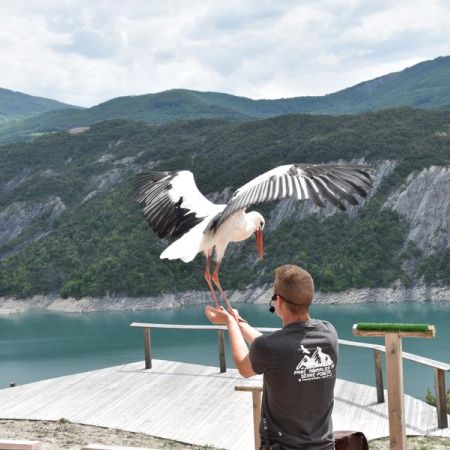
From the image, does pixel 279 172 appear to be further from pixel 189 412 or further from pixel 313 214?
pixel 313 214

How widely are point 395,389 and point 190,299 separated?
46749 mm

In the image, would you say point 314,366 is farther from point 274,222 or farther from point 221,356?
point 274,222

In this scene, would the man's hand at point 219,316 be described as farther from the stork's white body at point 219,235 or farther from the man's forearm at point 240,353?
the stork's white body at point 219,235

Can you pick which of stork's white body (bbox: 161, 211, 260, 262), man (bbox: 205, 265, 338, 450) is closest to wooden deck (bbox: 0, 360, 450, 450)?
stork's white body (bbox: 161, 211, 260, 262)

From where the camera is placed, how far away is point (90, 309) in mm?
52625

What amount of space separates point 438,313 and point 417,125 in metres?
20.6

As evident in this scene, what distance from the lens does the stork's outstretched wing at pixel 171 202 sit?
5.93 m

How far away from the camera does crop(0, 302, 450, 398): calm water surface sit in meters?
33.1

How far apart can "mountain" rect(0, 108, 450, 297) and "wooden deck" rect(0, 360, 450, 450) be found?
38.0 metres

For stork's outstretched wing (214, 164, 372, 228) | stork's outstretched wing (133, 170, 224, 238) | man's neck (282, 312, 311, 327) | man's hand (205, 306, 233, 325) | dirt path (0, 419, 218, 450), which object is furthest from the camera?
dirt path (0, 419, 218, 450)

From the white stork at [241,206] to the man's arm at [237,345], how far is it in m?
0.64

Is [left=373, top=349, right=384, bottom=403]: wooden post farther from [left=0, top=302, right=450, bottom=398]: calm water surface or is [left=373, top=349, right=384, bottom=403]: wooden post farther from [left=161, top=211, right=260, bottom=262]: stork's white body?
[left=0, top=302, right=450, bottom=398]: calm water surface

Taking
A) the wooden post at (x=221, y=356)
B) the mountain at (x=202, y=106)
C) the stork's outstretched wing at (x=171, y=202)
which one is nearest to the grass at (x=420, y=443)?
Answer: the stork's outstretched wing at (x=171, y=202)

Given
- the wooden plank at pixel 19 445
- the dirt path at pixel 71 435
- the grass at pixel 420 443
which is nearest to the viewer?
the wooden plank at pixel 19 445
